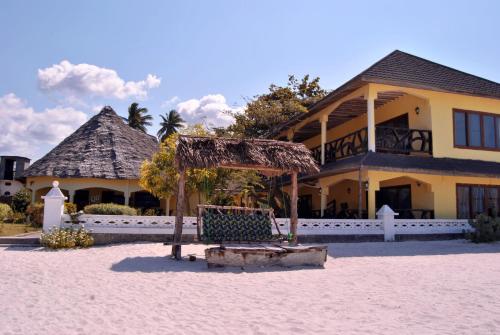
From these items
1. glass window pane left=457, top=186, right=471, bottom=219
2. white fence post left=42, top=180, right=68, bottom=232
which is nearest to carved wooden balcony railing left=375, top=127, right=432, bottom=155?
glass window pane left=457, top=186, right=471, bottom=219

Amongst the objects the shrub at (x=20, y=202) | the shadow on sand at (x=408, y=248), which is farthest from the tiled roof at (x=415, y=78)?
the shrub at (x=20, y=202)

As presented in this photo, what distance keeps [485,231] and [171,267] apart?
960cm

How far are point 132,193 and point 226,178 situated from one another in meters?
9.18

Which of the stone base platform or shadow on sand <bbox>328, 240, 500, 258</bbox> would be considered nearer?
the stone base platform

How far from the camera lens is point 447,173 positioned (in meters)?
14.3

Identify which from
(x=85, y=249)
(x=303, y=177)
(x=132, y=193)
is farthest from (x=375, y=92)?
(x=132, y=193)

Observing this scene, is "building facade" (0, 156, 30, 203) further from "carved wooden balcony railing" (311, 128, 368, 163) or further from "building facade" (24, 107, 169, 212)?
"carved wooden balcony railing" (311, 128, 368, 163)

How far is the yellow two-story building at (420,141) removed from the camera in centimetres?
1432

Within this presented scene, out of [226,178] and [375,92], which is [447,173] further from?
[226,178]

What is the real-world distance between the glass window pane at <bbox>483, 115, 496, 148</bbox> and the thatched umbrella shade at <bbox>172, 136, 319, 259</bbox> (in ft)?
30.3

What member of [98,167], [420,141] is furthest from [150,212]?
[420,141]

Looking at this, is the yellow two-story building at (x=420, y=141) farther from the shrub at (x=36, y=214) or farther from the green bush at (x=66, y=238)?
the shrub at (x=36, y=214)

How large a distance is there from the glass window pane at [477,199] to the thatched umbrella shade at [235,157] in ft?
27.6

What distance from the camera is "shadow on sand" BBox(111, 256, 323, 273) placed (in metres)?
8.13
